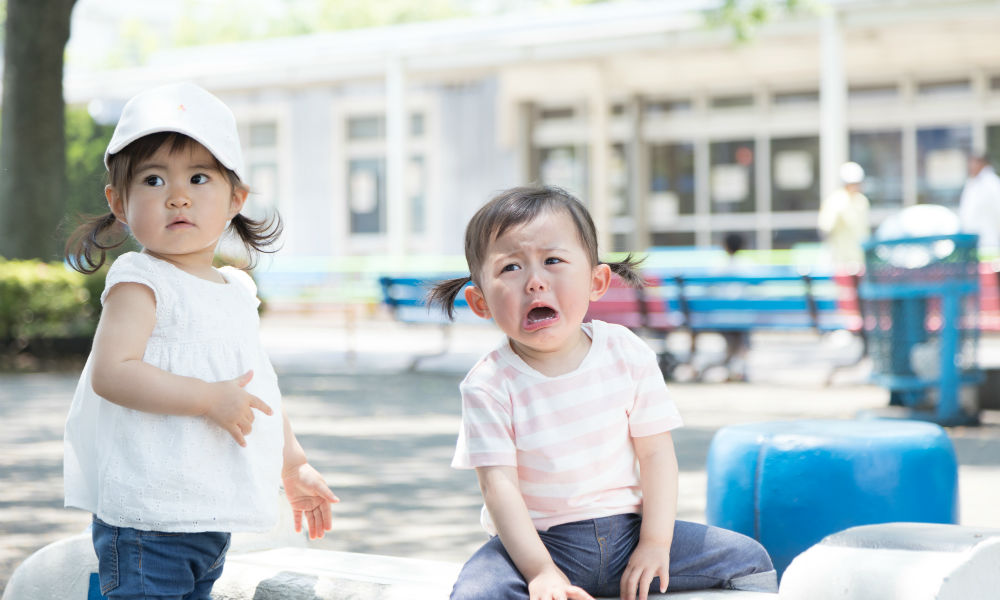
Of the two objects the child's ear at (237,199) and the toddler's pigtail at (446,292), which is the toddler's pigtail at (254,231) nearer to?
the child's ear at (237,199)

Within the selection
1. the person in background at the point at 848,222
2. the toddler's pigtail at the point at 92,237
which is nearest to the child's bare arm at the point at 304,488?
the toddler's pigtail at the point at 92,237

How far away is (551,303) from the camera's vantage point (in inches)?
99.3

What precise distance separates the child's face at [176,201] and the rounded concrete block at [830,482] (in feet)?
5.87

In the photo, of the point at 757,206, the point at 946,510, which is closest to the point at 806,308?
the point at 946,510

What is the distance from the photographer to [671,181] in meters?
21.8

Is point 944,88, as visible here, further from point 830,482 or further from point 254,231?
point 254,231

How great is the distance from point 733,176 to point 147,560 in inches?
771

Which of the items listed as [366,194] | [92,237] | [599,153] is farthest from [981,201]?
[366,194]

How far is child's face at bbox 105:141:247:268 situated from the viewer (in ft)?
8.32

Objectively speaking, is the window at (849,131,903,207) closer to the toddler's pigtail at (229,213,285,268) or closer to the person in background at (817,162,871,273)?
the person in background at (817,162,871,273)

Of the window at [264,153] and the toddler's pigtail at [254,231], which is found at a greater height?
Answer: the window at [264,153]

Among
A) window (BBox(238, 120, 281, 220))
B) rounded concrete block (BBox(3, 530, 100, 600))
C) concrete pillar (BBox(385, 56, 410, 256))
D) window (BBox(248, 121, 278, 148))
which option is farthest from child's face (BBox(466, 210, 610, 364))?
window (BBox(248, 121, 278, 148))

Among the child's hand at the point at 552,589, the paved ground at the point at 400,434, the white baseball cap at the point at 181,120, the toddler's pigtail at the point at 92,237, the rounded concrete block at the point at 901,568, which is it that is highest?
the white baseball cap at the point at 181,120

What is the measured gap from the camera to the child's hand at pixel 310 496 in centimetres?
286
